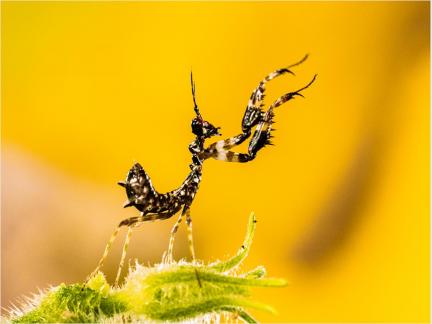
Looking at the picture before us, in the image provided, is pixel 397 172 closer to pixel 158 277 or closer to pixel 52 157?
pixel 52 157

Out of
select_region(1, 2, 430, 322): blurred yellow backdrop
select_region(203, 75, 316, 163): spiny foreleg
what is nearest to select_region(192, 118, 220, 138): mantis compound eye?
select_region(203, 75, 316, 163): spiny foreleg

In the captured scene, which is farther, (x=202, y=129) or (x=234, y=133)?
(x=234, y=133)

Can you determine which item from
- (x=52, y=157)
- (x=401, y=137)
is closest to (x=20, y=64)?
(x=52, y=157)

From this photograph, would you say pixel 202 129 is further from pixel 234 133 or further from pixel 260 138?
pixel 234 133

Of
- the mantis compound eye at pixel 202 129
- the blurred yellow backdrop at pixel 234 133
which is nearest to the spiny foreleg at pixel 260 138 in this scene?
the mantis compound eye at pixel 202 129

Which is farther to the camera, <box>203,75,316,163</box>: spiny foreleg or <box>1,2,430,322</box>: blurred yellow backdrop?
<box>1,2,430,322</box>: blurred yellow backdrop

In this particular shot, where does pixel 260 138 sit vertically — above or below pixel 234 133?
below

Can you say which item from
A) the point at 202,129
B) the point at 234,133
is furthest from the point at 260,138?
the point at 234,133

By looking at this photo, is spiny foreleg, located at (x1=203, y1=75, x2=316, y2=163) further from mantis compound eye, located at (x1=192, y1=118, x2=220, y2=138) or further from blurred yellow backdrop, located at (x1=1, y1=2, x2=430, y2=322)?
blurred yellow backdrop, located at (x1=1, y1=2, x2=430, y2=322)
